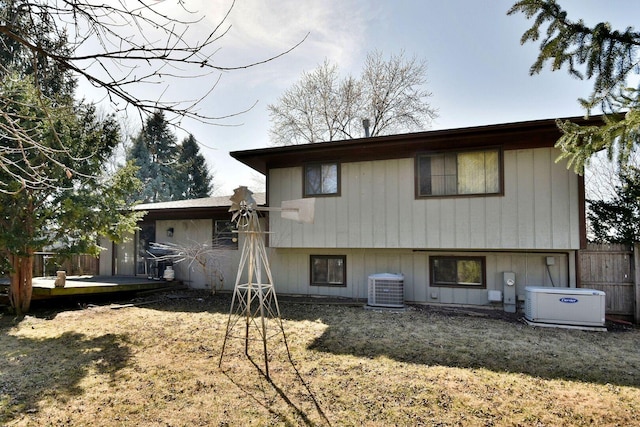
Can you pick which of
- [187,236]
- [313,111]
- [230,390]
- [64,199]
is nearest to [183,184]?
[313,111]

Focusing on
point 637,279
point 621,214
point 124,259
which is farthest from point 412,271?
point 124,259

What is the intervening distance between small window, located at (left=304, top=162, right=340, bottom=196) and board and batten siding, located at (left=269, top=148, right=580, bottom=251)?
0.54 ft

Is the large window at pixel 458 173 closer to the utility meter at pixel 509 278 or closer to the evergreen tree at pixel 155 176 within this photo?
the utility meter at pixel 509 278

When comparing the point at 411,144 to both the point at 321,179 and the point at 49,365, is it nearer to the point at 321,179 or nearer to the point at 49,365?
the point at 321,179

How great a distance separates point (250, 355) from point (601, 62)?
5291mm

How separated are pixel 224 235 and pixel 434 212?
6.01 m

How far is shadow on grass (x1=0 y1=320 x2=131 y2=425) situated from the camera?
367 cm

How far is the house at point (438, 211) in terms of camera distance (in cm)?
680

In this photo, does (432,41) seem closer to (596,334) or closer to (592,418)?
(596,334)

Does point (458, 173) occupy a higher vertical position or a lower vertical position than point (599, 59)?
lower

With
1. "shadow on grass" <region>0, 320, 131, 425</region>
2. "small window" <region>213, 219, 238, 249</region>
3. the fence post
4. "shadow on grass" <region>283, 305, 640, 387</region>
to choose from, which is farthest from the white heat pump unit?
"small window" <region>213, 219, 238, 249</region>

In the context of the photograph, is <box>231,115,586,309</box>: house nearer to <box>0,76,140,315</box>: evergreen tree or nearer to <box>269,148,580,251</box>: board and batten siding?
<box>269,148,580,251</box>: board and batten siding

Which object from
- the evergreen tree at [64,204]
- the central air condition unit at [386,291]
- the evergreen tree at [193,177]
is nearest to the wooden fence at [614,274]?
the central air condition unit at [386,291]

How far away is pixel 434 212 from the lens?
7.45m
